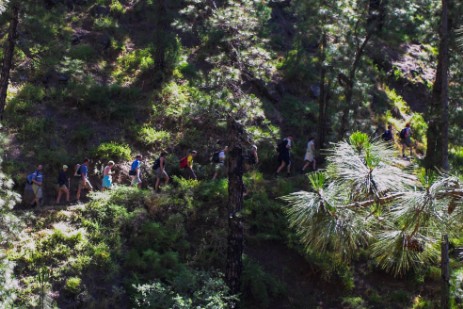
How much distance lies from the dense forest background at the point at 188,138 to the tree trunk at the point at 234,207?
17 centimetres

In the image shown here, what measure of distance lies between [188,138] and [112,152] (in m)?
3.08

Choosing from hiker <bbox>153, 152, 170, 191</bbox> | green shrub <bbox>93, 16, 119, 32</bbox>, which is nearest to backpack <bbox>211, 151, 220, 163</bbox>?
hiker <bbox>153, 152, 170, 191</bbox>

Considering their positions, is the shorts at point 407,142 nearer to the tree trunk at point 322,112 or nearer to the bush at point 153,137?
the tree trunk at point 322,112

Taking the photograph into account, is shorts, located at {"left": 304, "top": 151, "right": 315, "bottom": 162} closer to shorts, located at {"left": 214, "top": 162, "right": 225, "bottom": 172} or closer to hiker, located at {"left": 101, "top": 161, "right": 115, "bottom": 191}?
shorts, located at {"left": 214, "top": 162, "right": 225, "bottom": 172}

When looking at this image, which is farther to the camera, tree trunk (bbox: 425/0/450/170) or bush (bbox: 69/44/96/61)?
bush (bbox: 69/44/96/61)

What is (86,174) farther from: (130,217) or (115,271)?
(115,271)

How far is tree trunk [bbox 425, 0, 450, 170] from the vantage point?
16094 millimetres

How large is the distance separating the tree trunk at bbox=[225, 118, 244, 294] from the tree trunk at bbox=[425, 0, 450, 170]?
553 cm

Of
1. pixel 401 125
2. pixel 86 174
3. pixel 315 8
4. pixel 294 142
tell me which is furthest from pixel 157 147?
pixel 401 125

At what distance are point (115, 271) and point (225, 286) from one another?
294 centimetres

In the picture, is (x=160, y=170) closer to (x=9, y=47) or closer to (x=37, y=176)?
(x=37, y=176)

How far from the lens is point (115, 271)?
15.0m

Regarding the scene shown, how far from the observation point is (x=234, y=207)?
14.7 metres

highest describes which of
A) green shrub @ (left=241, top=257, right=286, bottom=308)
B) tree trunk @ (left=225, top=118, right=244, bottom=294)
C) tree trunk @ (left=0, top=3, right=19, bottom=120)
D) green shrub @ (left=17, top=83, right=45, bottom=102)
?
tree trunk @ (left=0, top=3, right=19, bottom=120)
